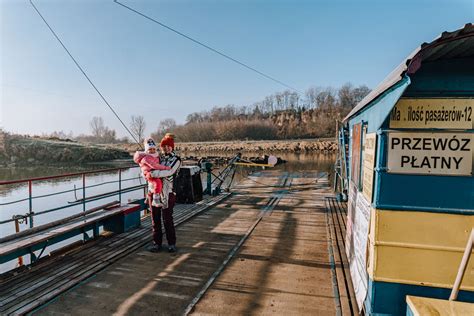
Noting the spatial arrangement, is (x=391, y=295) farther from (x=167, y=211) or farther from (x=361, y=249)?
(x=167, y=211)

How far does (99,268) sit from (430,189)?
15.8ft

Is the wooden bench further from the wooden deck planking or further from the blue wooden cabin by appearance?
the blue wooden cabin

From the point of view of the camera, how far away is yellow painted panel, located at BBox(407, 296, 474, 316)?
2.72 m

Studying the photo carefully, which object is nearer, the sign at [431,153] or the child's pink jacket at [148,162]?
the sign at [431,153]

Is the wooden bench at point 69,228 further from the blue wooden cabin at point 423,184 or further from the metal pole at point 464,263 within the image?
the metal pole at point 464,263

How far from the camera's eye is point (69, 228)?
17.4 ft

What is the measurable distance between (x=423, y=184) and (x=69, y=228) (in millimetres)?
5596

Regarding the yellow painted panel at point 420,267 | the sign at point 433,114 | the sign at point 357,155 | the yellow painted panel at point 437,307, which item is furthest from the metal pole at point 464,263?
the sign at point 357,155

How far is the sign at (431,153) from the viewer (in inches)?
115

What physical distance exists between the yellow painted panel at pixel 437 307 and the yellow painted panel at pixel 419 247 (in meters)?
0.20

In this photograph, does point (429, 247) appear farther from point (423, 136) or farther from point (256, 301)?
point (256, 301)

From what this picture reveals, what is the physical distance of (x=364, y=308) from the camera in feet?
11.3

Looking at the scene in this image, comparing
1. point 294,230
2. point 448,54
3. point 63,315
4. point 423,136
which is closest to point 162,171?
point 63,315

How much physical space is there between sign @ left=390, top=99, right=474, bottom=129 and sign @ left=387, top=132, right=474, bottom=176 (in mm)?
101
